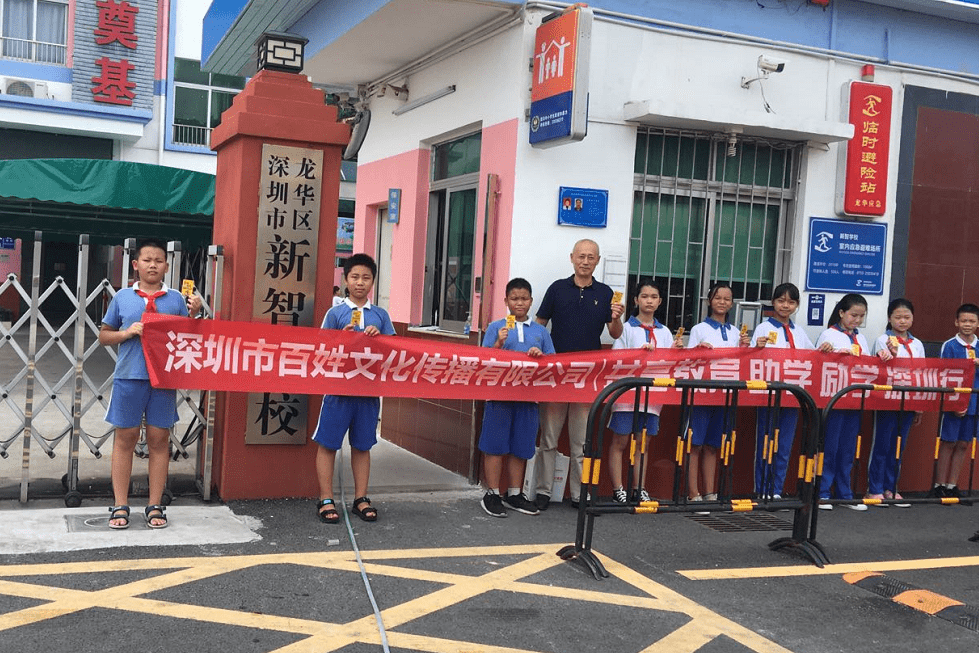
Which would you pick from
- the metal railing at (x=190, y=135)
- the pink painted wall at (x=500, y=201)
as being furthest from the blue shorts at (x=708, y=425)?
the metal railing at (x=190, y=135)

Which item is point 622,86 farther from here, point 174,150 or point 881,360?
point 174,150

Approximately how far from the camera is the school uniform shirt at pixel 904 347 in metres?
7.80

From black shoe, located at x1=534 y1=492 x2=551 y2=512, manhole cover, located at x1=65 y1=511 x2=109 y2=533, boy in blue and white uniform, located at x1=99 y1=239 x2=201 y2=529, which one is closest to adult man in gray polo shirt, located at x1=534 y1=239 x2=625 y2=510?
black shoe, located at x1=534 y1=492 x2=551 y2=512

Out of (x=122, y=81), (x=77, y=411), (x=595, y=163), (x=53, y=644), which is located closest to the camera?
(x=53, y=644)

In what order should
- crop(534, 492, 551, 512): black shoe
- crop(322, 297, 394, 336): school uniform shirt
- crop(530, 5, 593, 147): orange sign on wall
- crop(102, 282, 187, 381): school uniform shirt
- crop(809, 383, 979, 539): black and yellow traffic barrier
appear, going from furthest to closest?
1. crop(534, 492, 551, 512): black shoe
2. crop(530, 5, 593, 147): orange sign on wall
3. crop(322, 297, 394, 336): school uniform shirt
4. crop(809, 383, 979, 539): black and yellow traffic barrier
5. crop(102, 282, 187, 381): school uniform shirt

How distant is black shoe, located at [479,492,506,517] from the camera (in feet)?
22.5

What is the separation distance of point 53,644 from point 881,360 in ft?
20.3

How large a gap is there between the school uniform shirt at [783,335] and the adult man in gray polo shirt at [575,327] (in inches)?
47.3

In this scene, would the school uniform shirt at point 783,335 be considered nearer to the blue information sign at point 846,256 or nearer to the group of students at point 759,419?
the group of students at point 759,419

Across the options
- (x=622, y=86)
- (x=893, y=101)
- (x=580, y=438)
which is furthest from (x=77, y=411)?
(x=893, y=101)

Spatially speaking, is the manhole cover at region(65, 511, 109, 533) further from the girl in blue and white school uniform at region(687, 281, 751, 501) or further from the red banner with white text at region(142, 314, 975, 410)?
the girl in blue and white school uniform at region(687, 281, 751, 501)

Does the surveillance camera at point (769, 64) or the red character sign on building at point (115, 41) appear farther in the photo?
the red character sign on building at point (115, 41)

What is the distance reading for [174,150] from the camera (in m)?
25.2

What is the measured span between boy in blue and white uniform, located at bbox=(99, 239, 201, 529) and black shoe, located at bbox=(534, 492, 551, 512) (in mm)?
2639
